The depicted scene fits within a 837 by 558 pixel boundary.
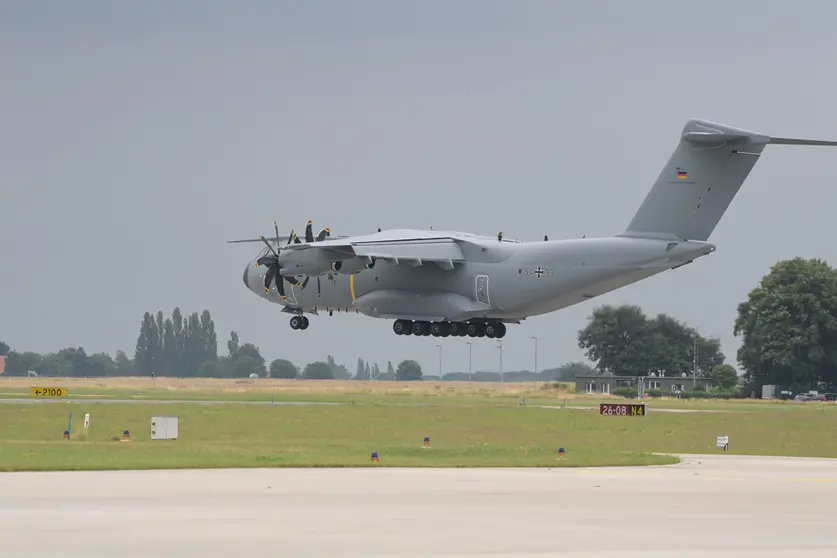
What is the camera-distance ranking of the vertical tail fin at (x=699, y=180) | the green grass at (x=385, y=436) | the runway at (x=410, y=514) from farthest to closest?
the vertical tail fin at (x=699, y=180) < the green grass at (x=385, y=436) < the runway at (x=410, y=514)

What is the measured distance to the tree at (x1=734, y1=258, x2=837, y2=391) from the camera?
12519 cm

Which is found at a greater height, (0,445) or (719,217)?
(719,217)

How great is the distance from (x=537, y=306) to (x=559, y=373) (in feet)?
290

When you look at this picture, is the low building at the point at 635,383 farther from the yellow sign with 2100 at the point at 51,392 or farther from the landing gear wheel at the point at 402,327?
the landing gear wheel at the point at 402,327

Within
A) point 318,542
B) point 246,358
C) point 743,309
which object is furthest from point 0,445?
point 246,358

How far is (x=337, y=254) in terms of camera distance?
204 ft

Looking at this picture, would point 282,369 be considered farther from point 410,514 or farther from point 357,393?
point 410,514

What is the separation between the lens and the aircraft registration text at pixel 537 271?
60156 millimetres

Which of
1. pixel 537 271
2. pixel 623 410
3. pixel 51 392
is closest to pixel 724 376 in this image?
pixel 623 410

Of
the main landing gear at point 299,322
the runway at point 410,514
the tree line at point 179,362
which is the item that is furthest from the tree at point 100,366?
the runway at point 410,514

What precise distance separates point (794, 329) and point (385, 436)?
74412 mm

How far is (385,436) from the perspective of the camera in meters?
60.2

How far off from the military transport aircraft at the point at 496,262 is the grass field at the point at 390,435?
212 inches

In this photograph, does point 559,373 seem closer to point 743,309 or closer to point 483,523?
point 743,309
